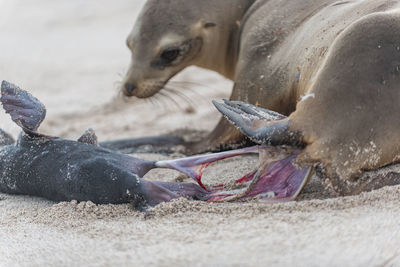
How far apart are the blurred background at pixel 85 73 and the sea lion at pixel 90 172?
1249mm

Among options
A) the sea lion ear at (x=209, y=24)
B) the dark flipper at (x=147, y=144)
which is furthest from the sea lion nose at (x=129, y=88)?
the sea lion ear at (x=209, y=24)

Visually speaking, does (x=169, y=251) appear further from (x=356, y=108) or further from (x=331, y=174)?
(x=356, y=108)

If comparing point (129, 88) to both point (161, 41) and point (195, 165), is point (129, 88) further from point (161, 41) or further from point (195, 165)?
point (195, 165)

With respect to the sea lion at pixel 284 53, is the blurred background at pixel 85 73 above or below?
below

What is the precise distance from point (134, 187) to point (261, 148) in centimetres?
50

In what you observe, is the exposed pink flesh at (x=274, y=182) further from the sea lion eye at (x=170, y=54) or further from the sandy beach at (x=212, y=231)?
the sea lion eye at (x=170, y=54)

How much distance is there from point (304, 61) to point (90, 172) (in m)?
1.08

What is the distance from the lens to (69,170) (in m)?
2.60

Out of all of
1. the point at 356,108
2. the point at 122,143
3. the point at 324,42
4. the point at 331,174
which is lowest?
the point at 122,143

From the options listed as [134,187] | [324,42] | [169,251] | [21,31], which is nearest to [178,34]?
[324,42]

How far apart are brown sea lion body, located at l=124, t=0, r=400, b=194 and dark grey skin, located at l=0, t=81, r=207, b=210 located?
579 millimetres

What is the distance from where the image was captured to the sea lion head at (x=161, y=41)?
12.5 feet

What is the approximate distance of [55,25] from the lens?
353 inches

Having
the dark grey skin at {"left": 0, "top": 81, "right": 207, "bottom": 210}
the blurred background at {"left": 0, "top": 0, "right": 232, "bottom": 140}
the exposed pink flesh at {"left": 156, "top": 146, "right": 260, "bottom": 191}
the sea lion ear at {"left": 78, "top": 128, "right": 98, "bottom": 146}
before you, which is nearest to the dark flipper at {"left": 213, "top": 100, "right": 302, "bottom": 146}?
the exposed pink flesh at {"left": 156, "top": 146, "right": 260, "bottom": 191}
